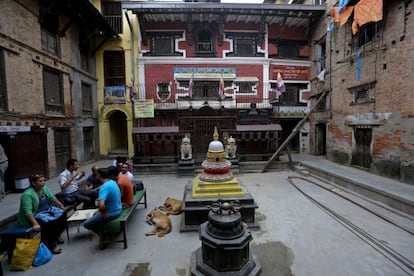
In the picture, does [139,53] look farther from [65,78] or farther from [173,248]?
[173,248]

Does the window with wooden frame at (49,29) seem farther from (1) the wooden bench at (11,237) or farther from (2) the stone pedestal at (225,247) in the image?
(2) the stone pedestal at (225,247)

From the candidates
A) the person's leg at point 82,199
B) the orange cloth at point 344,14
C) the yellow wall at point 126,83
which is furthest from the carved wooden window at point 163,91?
the orange cloth at point 344,14

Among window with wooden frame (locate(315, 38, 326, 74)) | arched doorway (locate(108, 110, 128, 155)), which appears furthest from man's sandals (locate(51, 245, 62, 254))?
window with wooden frame (locate(315, 38, 326, 74))

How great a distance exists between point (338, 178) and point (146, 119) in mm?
10671

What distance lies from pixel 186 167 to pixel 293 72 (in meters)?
10.3

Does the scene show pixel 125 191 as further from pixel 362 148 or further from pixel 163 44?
pixel 163 44

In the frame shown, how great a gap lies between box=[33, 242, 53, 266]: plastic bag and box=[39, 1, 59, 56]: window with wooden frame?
343 inches

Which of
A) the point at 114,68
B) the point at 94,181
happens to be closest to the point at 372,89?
the point at 94,181

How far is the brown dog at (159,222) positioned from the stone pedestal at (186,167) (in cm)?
444

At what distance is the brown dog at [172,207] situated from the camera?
5.72 metres

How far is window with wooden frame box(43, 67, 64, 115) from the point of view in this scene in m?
8.88

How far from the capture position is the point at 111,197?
3994mm

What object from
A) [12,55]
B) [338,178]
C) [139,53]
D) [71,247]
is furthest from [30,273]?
[139,53]

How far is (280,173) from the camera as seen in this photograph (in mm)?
10188
